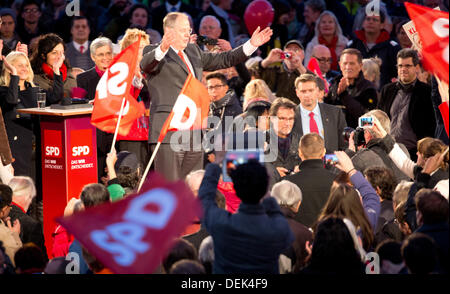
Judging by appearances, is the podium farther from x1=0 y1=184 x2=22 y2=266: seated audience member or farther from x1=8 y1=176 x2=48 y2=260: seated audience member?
x1=0 y1=184 x2=22 y2=266: seated audience member

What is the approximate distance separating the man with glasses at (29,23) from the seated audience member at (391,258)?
874cm

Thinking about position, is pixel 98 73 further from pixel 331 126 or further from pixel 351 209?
pixel 351 209

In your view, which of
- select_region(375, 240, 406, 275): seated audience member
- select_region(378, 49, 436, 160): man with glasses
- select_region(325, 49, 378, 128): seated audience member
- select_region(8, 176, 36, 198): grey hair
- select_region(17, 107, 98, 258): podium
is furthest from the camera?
select_region(325, 49, 378, 128): seated audience member

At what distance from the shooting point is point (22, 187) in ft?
23.4

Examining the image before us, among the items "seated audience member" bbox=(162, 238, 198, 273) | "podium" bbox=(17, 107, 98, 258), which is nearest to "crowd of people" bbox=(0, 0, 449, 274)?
"seated audience member" bbox=(162, 238, 198, 273)

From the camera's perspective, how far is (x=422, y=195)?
5254 mm

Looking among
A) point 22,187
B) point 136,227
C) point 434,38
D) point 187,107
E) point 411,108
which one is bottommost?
point 22,187

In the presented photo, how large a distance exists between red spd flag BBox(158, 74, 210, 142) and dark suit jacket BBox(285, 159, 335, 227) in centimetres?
96

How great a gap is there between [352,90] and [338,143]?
147cm

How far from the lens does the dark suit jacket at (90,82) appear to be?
30.7 feet

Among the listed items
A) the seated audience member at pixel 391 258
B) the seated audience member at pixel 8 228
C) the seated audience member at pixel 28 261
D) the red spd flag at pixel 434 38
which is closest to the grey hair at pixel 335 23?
the red spd flag at pixel 434 38

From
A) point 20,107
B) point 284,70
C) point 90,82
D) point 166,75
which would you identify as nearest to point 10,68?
point 20,107

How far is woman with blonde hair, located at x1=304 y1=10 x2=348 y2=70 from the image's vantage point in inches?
466

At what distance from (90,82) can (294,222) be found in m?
4.18
